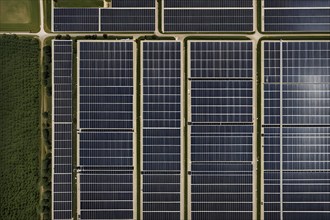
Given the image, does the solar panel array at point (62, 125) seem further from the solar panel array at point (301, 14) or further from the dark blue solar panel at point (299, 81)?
the solar panel array at point (301, 14)

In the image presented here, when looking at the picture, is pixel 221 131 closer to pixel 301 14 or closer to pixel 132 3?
pixel 301 14

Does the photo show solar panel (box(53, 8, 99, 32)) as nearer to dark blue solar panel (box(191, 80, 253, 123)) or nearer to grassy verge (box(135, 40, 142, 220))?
grassy verge (box(135, 40, 142, 220))

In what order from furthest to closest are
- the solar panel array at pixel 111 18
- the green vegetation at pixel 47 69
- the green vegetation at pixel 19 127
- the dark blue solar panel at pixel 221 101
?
the green vegetation at pixel 19 127 → the green vegetation at pixel 47 69 → the solar panel array at pixel 111 18 → the dark blue solar panel at pixel 221 101

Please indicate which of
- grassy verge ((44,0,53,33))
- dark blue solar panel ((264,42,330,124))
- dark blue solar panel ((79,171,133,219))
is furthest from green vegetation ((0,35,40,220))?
dark blue solar panel ((264,42,330,124))

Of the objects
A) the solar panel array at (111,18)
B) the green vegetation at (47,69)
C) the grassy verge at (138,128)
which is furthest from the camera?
the green vegetation at (47,69)

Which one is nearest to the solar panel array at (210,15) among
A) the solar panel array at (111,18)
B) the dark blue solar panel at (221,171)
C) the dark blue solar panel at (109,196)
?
the solar panel array at (111,18)

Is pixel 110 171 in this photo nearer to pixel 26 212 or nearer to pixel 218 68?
pixel 26 212
